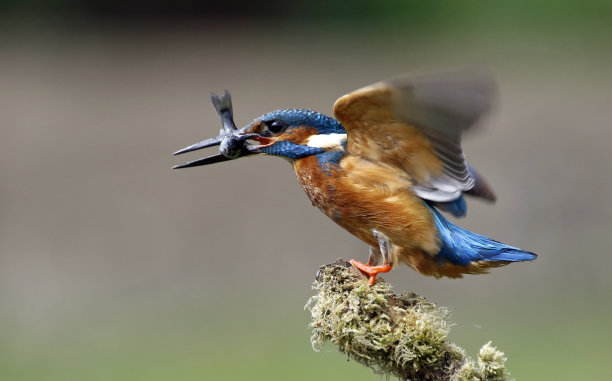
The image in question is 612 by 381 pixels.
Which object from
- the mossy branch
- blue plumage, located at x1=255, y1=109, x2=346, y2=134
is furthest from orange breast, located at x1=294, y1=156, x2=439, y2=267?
the mossy branch

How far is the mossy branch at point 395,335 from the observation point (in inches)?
71.7

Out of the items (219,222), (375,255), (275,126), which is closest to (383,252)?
(375,255)

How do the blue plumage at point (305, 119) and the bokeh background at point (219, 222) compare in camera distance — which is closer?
the blue plumage at point (305, 119)

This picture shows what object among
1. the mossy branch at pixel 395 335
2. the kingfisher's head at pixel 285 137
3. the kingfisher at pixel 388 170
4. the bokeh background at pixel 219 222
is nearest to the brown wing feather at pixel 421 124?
the kingfisher at pixel 388 170

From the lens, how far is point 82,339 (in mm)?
5867

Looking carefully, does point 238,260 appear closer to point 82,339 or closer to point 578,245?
point 82,339

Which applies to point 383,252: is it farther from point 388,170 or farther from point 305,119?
point 305,119

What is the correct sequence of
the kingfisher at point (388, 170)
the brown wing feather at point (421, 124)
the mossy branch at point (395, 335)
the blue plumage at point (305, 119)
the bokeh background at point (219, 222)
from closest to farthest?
the mossy branch at point (395, 335), the brown wing feather at point (421, 124), the kingfisher at point (388, 170), the blue plumage at point (305, 119), the bokeh background at point (219, 222)

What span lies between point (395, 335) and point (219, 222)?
4.71 meters

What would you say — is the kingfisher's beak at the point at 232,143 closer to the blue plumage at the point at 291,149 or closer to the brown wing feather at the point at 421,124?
the blue plumage at the point at 291,149

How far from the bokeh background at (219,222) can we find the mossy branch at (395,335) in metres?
3.33

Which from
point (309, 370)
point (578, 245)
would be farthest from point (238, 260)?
point (578, 245)

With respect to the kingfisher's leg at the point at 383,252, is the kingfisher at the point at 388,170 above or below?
above

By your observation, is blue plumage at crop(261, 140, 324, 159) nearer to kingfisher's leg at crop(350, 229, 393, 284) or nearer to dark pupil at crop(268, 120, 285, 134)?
dark pupil at crop(268, 120, 285, 134)
